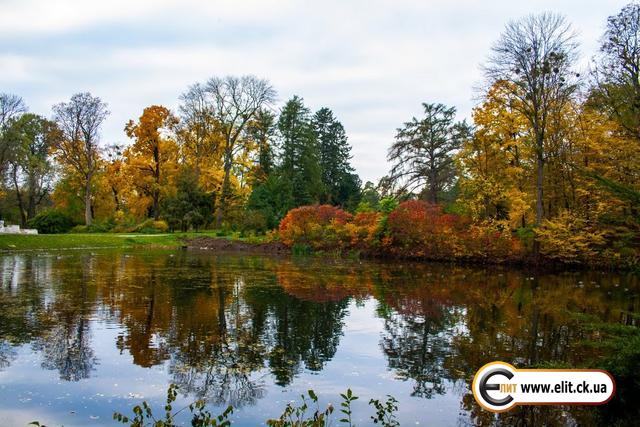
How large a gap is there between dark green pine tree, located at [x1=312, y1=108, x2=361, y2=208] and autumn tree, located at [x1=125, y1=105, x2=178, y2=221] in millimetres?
16742

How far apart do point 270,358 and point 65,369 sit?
124 inches

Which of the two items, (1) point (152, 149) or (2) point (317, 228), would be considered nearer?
(2) point (317, 228)

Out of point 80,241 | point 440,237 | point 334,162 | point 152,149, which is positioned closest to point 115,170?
point 152,149

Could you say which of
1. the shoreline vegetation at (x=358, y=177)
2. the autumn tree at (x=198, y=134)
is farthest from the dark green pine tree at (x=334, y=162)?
the autumn tree at (x=198, y=134)

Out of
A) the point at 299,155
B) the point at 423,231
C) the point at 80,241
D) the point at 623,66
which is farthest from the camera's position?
the point at 299,155

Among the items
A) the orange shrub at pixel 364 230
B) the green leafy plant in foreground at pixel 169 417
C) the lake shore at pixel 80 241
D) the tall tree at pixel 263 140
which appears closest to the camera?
the green leafy plant in foreground at pixel 169 417

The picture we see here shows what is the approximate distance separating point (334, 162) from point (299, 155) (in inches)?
308

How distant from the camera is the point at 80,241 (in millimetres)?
34406

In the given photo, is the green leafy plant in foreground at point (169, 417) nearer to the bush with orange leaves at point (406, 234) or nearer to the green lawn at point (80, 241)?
the bush with orange leaves at point (406, 234)

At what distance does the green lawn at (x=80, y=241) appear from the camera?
31.1 metres

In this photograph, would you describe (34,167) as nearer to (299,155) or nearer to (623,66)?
(299,155)

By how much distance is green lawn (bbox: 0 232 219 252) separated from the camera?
31100mm

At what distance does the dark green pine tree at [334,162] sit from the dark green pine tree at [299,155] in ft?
11.8

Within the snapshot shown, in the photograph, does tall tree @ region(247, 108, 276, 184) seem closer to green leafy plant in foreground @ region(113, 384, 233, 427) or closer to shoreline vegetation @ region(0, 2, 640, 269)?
shoreline vegetation @ region(0, 2, 640, 269)
